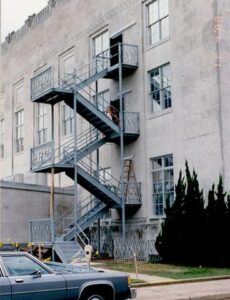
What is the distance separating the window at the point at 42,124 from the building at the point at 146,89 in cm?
42

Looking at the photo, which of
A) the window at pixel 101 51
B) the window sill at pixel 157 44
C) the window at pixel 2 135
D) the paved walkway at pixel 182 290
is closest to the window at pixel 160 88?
the window sill at pixel 157 44

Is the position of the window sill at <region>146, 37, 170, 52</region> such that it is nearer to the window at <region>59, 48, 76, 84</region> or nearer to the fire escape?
the fire escape

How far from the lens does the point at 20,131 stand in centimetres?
4022

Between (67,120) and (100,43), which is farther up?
(100,43)

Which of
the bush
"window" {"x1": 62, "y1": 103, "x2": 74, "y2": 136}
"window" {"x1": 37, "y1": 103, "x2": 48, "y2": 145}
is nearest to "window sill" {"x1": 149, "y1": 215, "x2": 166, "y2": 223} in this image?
the bush

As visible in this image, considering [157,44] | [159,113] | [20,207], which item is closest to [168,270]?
[159,113]

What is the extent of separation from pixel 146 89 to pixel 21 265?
17.0 metres

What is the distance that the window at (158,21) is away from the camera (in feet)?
88.0

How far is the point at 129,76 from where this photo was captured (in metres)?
28.6

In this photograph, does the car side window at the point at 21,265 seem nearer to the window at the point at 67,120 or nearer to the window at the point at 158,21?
the window at the point at 158,21

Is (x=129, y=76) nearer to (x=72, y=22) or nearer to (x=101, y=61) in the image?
(x=101, y=61)

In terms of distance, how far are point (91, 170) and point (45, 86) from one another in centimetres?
474

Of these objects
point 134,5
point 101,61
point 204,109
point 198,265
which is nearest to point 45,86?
point 101,61

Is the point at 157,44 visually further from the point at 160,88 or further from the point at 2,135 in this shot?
the point at 2,135
